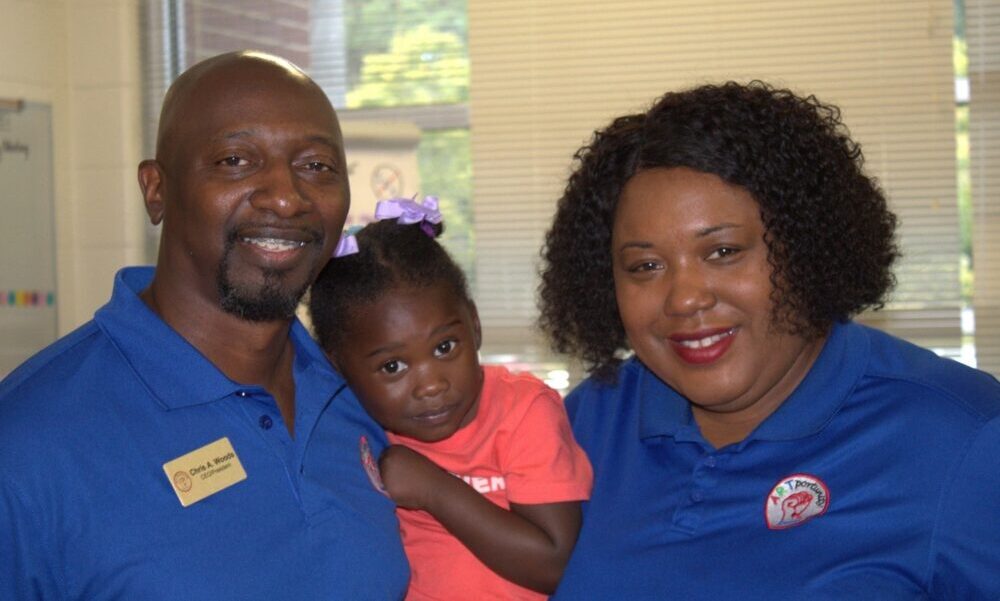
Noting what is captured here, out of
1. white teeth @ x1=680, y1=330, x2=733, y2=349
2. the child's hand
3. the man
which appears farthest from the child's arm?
white teeth @ x1=680, y1=330, x2=733, y2=349

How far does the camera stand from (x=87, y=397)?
1606 millimetres

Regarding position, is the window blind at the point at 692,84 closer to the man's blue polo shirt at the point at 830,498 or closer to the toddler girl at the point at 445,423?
the toddler girl at the point at 445,423

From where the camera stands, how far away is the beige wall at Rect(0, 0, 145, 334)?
5.12 metres

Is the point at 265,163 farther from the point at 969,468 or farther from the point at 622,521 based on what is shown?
the point at 969,468

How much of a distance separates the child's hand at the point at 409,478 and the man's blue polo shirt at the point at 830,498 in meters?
0.30

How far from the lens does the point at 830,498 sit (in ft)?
5.72

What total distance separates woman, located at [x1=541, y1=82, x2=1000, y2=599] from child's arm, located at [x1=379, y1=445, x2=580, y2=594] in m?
0.08

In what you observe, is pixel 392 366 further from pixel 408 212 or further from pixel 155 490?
pixel 155 490

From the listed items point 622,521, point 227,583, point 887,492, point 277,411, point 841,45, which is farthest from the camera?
point 841,45

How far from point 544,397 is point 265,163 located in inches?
31.7

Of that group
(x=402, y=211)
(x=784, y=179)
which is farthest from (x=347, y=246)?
(x=784, y=179)

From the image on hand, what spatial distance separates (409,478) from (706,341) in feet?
2.03

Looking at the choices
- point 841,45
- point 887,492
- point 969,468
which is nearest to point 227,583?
point 887,492

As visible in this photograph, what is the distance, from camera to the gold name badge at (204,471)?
161 centimetres
